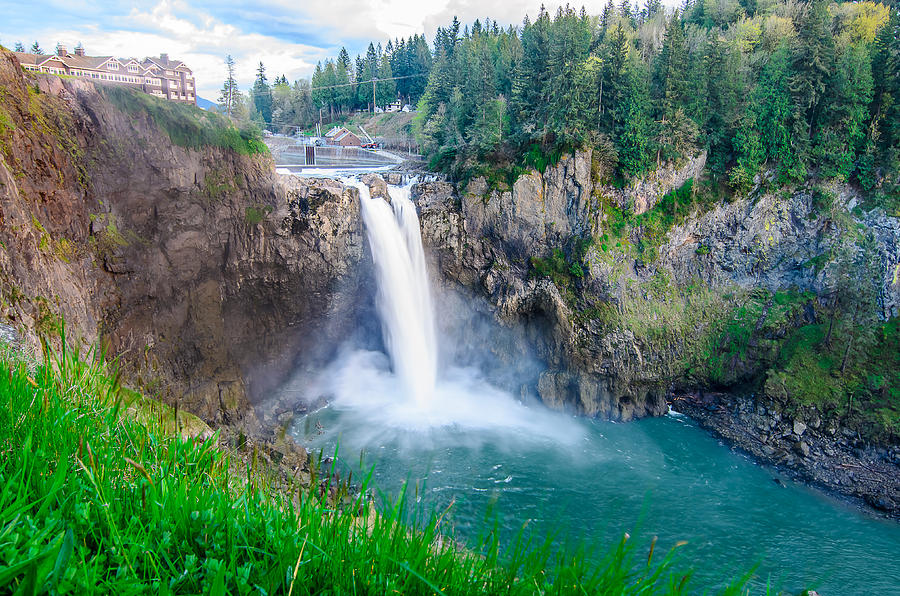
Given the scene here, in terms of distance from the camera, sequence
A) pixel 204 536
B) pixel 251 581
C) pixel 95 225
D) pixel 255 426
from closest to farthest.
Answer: pixel 251 581
pixel 204 536
pixel 95 225
pixel 255 426

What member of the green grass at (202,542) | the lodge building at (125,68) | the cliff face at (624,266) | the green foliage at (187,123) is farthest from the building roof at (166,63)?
the green grass at (202,542)

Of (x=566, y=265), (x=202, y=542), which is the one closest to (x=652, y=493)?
(x=566, y=265)

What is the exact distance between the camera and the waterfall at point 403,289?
26.2 metres

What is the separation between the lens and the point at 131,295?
1995cm

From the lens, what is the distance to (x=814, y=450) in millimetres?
21672

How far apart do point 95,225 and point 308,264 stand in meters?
9.04

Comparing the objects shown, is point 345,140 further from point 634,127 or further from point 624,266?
point 624,266

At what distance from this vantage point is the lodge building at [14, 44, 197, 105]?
1151 inches

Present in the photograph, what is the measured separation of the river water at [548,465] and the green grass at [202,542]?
9.19m

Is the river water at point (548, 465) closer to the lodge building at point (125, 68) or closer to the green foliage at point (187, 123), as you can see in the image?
the green foliage at point (187, 123)

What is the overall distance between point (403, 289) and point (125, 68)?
25429mm

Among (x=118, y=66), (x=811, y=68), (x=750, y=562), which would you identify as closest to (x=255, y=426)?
(x=750, y=562)

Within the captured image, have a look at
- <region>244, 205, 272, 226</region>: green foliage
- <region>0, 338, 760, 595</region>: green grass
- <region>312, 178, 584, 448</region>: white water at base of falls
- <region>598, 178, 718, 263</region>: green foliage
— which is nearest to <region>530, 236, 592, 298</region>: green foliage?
<region>598, 178, 718, 263</region>: green foliage

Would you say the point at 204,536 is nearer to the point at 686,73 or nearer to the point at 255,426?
the point at 255,426
